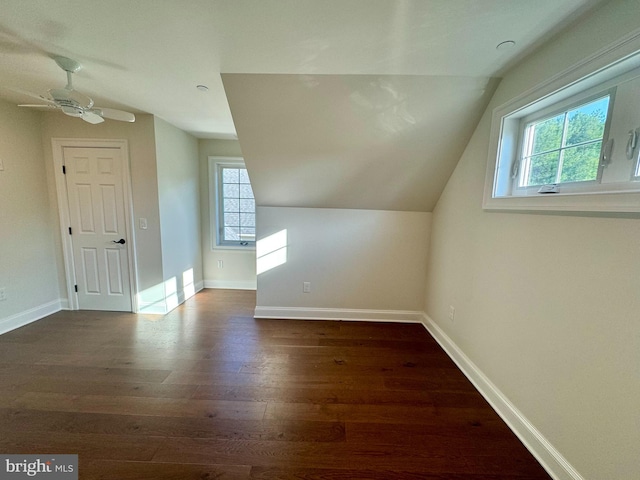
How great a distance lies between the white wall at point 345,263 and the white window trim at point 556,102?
1.09 meters

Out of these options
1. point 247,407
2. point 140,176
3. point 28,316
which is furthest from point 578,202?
point 28,316

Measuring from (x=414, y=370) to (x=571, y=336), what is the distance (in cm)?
114

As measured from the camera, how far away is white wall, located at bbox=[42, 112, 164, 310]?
2.74 metres

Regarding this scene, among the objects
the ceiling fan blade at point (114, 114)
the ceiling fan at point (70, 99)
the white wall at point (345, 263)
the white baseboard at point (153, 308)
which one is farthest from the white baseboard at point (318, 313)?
the ceiling fan at point (70, 99)

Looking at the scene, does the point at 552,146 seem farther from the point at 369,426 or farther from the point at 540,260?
the point at 369,426

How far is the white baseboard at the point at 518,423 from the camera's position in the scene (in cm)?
121

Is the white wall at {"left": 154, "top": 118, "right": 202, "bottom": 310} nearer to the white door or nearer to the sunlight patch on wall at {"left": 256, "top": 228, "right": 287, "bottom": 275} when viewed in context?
the white door

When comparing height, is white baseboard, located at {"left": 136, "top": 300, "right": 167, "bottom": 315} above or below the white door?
below

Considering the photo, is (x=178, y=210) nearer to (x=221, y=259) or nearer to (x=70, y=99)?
(x=221, y=259)

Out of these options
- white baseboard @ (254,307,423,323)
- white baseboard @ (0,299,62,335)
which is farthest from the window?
white baseboard @ (0,299,62,335)

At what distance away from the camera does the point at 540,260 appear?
1370mm

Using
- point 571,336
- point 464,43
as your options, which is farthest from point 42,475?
point 464,43

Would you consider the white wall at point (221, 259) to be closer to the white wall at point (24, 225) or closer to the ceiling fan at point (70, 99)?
the white wall at point (24, 225)

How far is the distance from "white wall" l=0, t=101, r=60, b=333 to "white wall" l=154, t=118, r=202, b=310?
1284 millimetres
